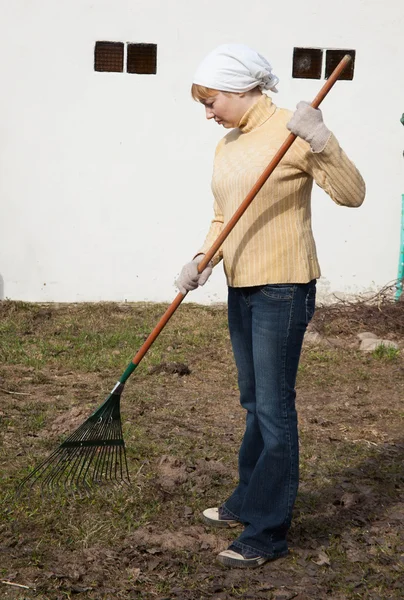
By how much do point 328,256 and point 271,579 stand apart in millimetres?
5293

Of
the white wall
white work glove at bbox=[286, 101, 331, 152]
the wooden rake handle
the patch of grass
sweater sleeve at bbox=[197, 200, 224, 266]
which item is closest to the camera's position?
white work glove at bbox=[286, 101, 331, 152]

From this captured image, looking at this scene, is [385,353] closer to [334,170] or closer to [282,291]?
[282,291]

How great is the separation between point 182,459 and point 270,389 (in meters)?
1.48

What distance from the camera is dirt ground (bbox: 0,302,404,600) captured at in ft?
11.5

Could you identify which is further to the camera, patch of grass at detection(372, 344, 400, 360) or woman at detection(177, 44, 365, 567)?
patch of grass at detection(372, 344, 400, 360)

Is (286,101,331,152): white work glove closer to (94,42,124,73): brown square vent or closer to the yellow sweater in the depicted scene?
the yellow sweater

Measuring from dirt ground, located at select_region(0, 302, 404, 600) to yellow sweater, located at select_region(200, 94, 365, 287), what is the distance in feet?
3.89

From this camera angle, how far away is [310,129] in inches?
120

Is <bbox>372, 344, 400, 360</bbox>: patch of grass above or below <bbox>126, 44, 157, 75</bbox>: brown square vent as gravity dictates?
below

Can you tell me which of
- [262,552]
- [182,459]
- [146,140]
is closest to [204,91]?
[262,552]

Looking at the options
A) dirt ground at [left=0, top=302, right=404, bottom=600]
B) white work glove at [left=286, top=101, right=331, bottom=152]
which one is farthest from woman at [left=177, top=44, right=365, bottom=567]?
dirt ground at [left=0, top=302, right=404, bottom=600]

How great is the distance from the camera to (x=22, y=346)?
709cm

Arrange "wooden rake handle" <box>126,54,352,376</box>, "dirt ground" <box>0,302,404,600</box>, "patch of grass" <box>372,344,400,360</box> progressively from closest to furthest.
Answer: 1. "wooden rake handle" <box>126,54,352,376</box>
2. "dirt ground" <box>0,302,404,600</box>
3. "patch of grass" <box>372,344,400,360</box>

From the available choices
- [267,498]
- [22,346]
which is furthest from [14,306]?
[267,498]
